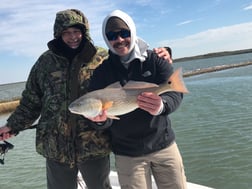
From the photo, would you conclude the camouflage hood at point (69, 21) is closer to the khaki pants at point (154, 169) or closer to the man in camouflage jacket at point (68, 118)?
the man in camouflage jacket at point (68, 118)

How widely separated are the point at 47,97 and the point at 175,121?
42.6 ft

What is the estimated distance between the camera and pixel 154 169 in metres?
3.74

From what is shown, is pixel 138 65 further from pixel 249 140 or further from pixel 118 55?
pixel 249 140

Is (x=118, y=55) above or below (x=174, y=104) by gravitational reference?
above

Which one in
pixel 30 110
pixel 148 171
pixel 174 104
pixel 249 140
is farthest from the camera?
pixel 249 140

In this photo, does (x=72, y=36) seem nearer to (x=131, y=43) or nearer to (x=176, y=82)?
(x=131, y=43)

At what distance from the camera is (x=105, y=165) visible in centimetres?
412

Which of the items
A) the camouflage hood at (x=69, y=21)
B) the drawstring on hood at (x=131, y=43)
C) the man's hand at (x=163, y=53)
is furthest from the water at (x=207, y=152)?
the camouflage hood at (x=69, y=21)

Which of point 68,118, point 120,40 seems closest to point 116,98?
point 120,40

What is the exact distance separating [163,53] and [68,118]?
Answer: 129 cm

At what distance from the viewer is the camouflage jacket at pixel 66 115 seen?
3.94 metres

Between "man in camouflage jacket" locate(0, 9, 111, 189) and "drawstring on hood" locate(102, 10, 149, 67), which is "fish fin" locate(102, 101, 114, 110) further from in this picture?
"man in camouflage jacket" locate(0, 9, 111, 189)

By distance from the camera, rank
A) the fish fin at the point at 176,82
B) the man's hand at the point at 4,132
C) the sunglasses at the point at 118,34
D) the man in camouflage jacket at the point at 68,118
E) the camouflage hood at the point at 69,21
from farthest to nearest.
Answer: the man's hand at the point at 4,132 → the man in camouflage jacket at the point at 68,118 → the camouflage hood at the point at 69,21 → the sunglasses at the point at 118,34 → the fish fin at the point at 176,82

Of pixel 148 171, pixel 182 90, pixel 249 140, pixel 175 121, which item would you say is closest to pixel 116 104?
pixel 182 90
